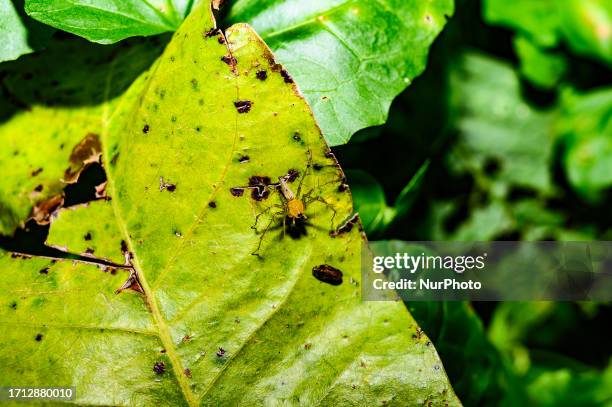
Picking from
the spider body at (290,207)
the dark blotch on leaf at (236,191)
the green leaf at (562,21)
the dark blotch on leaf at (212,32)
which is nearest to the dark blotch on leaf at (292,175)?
the spider body at (290,207)

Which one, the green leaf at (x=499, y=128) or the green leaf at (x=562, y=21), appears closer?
the green leaf at (x=562, y=21)

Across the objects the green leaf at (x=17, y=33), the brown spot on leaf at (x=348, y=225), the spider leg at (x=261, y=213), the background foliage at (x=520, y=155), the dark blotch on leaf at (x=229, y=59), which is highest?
the green leaf at (x=17, y=33)

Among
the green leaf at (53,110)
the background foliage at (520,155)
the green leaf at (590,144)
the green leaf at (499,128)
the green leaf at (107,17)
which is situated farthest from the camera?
the green leaf at (499,128)

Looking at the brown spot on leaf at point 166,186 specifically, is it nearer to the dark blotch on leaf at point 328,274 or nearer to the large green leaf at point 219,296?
the large green leaf at point 219,296

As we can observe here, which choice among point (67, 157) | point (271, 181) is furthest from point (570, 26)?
point (67, 157)

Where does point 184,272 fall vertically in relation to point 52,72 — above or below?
below

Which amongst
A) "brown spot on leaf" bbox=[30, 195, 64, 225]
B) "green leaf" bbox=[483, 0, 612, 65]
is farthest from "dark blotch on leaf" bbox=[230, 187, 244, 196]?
"green leaf" bbox=[483, 0, 612, 65]

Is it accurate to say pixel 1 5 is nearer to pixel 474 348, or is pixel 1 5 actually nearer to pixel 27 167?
pixel 27 167
